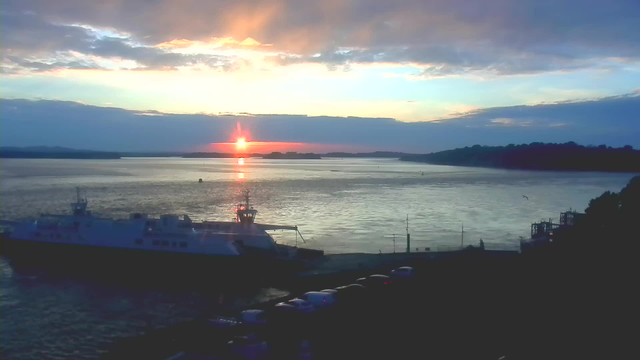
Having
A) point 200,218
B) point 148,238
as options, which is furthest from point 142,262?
point 200,218

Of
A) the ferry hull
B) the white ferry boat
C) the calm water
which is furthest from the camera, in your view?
the white ferry boat

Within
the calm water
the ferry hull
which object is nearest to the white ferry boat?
the ferry hull

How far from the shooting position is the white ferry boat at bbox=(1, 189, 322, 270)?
20609mm

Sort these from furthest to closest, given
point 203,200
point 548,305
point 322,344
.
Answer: point 203,200 < point 548,305 < point 322,344

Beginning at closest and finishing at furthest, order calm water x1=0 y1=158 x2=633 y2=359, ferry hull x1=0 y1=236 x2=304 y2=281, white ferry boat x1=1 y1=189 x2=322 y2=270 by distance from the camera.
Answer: calm water x1=0 y1=158 x2=633 y2=359 < ferry hull x1=0 y1=236 x2=304 y2=281 < white ferry boat x1=1 y1=189 x2=322 y2=270

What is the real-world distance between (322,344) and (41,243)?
1832cm

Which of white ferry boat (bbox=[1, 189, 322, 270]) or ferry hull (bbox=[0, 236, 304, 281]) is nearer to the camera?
ferry hull (bbox=[0, 236, 304, 281])

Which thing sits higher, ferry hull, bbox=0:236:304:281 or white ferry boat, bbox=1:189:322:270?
white ferry boat, bbox=1:189:322:270

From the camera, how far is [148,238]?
21375mm

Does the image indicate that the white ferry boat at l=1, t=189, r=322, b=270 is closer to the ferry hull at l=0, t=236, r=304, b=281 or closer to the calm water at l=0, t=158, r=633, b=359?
the ferry hull at l=0, t=236, r=304, b=281

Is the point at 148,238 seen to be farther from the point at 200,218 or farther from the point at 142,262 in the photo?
the point at 200,218

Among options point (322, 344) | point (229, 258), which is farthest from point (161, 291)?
point (322, 344)

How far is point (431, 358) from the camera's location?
32.0ft

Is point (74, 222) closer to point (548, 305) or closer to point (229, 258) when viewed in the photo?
point (229, 258)
